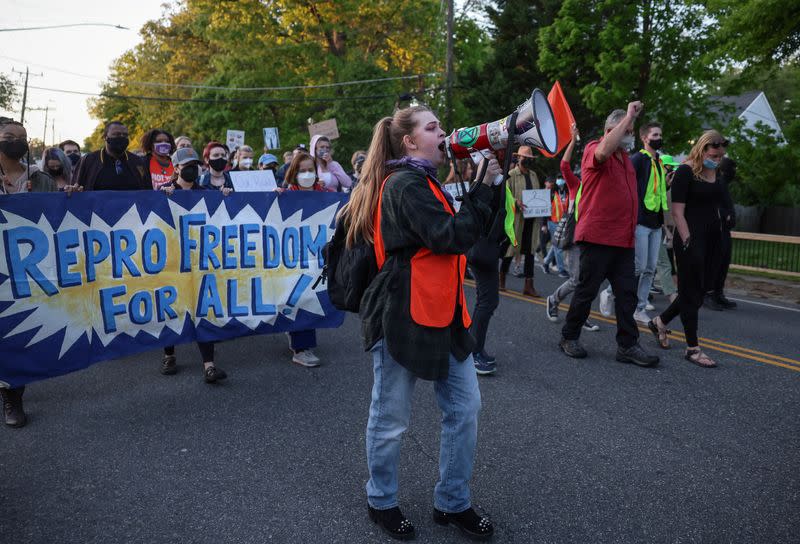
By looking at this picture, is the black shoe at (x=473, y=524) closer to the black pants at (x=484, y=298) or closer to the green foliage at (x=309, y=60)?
the black pants at (x=484, y=298)

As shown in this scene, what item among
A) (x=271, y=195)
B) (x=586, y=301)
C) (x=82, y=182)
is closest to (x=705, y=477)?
(x=586, y=301)

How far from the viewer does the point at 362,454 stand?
3.62m

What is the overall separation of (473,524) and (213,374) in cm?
275

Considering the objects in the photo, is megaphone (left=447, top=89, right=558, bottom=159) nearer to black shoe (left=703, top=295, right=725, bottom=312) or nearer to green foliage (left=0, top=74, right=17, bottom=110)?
black shoe (left=703, top=295, right=725, bottom=312)

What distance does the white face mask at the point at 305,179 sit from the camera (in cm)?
576

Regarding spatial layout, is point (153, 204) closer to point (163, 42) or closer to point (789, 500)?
point (789, 500)

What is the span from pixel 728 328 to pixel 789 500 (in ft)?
14.1

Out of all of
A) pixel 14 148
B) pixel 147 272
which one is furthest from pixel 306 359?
pixel 14 148

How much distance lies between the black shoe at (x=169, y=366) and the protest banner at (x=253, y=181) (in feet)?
4.89

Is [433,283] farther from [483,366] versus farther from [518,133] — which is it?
[483,366]

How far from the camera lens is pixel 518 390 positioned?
4.73 metres

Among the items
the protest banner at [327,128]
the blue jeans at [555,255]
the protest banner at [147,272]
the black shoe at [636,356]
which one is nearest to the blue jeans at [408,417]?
the protest banner at [147,272]

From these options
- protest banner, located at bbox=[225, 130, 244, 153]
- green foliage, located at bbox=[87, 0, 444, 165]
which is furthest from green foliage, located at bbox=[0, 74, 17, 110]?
protest banner, located at bbox=[225, 130, 244, 153]

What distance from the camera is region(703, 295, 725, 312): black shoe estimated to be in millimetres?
8242
